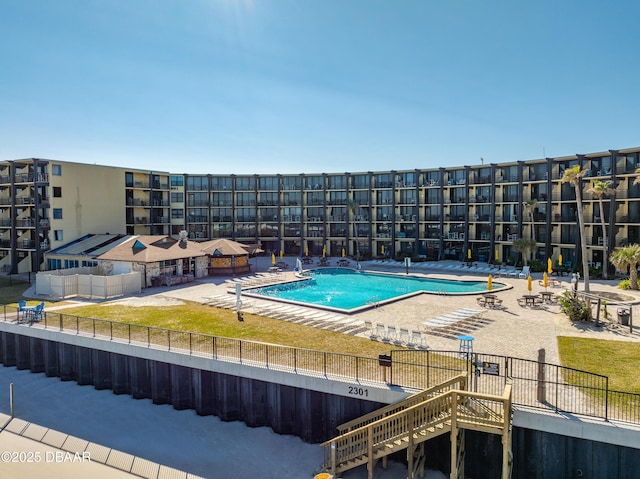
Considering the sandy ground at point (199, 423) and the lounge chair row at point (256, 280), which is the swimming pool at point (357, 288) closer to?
the lounge chair row at point (256, 280)

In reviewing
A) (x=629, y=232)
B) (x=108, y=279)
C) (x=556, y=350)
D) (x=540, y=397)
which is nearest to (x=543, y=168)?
(x=629, y=232)

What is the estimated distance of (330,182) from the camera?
5900cm

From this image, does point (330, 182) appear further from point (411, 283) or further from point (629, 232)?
point (629, 232)

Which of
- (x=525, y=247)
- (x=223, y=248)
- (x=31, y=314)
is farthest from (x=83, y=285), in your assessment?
(x=525, y=247)

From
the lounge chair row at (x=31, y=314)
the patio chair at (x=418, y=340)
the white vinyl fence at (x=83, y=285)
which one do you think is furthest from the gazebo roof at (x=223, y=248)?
the patio chair at (x=418, y=340)

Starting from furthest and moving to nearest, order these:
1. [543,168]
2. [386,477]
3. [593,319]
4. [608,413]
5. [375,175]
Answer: [375,175] → [543,168] → [593,319] → [386,477] → [608,413]

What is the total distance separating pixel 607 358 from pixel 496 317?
7.29m

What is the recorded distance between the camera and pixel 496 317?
2347 centimetres

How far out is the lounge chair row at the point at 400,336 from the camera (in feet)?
61.0

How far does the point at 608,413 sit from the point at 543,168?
38.8 metres

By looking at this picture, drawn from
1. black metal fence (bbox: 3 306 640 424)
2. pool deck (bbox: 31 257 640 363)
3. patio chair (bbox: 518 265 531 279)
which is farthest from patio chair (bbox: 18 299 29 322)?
patio chair (bbox: 518 265 531 279)

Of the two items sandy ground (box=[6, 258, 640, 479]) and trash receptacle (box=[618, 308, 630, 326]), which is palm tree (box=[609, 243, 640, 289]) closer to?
sandy ground (box=[6, 258, 640, 479])

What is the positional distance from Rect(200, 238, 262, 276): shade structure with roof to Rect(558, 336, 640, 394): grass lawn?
29201 millimetres

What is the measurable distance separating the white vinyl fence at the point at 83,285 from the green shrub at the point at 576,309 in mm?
28412
